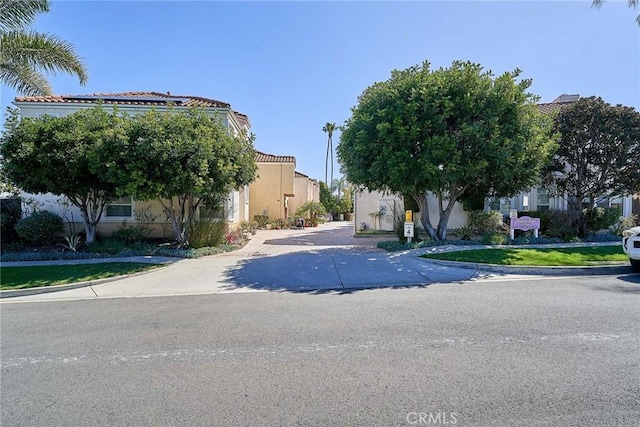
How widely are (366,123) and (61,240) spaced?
1406 centimetres

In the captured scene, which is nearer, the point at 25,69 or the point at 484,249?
the point at 484,249

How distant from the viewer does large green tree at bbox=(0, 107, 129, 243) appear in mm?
11812

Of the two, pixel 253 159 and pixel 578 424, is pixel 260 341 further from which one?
pixel 253 159

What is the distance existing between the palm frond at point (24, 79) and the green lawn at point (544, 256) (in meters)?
16.4

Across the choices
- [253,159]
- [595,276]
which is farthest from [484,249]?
[253,159]

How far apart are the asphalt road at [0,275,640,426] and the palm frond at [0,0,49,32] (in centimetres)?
1107

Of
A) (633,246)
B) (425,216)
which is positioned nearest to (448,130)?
(425,216)

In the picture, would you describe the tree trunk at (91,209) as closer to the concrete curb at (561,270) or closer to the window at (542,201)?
the concrete curb at (561,270)

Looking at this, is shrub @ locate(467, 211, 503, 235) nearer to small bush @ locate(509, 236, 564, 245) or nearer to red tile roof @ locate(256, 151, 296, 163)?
small bush @ locate(509, 236, 564, 245)

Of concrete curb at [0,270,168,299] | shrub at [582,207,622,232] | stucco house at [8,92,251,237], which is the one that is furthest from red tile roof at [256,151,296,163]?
shrub at [582,207,622,232]

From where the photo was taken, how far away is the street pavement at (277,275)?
338 inches

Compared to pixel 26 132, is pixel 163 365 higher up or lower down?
lower down

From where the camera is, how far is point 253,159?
14.8 meters

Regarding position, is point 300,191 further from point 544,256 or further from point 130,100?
point 544,256
